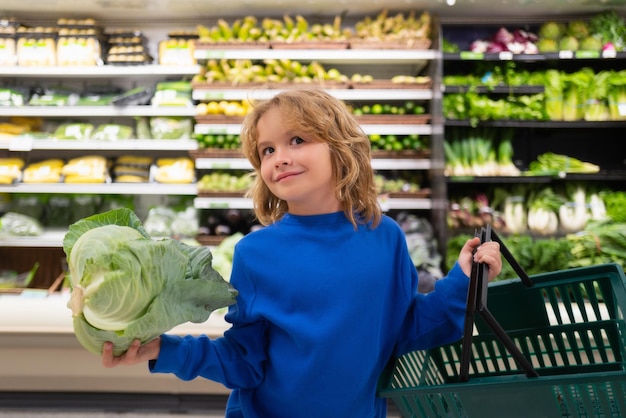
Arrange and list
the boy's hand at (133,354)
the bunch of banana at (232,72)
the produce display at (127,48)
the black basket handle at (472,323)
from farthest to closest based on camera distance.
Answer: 1. the produce display at (127,48)
2. the bunch of banana at (232,72)
3. the boy's hand at (133,354)
4. the black basket handle at (472,323)

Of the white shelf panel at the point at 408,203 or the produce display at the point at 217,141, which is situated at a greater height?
the produce display at the point at 217,141

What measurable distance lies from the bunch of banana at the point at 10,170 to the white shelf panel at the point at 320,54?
1564 mm

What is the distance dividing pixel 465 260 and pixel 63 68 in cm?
360

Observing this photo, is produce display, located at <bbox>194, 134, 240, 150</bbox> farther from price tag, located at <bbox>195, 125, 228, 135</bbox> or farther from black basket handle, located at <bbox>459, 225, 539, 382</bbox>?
black basket handle, located at <bbox>459, 225, 539, 382</bbox>

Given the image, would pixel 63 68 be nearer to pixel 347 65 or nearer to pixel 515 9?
pixel 347 65

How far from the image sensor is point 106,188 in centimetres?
387

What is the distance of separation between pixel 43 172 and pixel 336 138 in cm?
331

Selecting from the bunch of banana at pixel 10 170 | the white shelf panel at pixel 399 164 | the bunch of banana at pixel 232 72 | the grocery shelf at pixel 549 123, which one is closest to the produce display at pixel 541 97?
the grocery shelf at pixel 549 123

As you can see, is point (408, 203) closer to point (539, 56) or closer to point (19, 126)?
point (539, 56)

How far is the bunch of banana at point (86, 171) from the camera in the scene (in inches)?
153

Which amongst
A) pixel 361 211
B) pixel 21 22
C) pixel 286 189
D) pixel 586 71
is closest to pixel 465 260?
pixel 361 211

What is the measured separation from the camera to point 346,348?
1.17 m

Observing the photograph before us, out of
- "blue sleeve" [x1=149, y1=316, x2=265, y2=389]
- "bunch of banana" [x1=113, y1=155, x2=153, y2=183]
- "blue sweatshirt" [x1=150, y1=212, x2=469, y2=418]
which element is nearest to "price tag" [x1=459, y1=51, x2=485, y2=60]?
"bunch of banana" [x1=113, y1=155, x2=153, y2=183]

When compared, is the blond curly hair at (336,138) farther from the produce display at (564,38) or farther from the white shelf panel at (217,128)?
the produce display at (564,38)
